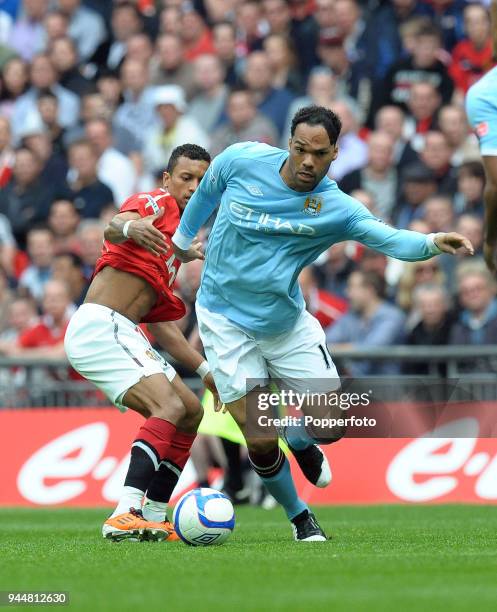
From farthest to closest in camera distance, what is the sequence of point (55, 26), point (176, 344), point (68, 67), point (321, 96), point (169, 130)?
point (55, 26) < point (68, 67) < point (169, 130) < point (321, 96) < point (176, 344)

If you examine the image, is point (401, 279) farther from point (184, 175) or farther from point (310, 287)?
point (184, 175)

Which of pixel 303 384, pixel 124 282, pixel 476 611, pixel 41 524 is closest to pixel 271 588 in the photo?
pixel 476 611

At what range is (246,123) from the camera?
17.2 m

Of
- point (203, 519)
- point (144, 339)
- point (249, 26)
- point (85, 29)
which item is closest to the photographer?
point (203, 519)

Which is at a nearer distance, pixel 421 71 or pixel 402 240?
pixel 402 240

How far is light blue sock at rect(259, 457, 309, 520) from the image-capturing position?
342 inches

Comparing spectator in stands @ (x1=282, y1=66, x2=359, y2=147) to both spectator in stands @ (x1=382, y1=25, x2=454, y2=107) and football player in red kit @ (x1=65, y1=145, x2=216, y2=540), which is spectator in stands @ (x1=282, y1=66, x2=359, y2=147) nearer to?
spectator in stands @ (x1=382, y1=25, x2=454, y2=107)

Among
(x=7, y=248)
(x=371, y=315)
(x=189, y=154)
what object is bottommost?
(x=371, y=315)

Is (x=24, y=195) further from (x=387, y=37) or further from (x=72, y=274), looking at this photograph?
(x=387, y=37)

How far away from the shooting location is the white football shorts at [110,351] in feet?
30.2

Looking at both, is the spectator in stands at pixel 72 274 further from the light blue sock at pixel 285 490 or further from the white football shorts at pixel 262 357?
the light blue sock at pixel 285 490

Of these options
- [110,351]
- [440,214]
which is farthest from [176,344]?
[440,214]

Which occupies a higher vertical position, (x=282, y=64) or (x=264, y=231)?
(x=282, y=64)

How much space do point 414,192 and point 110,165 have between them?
4.84m
